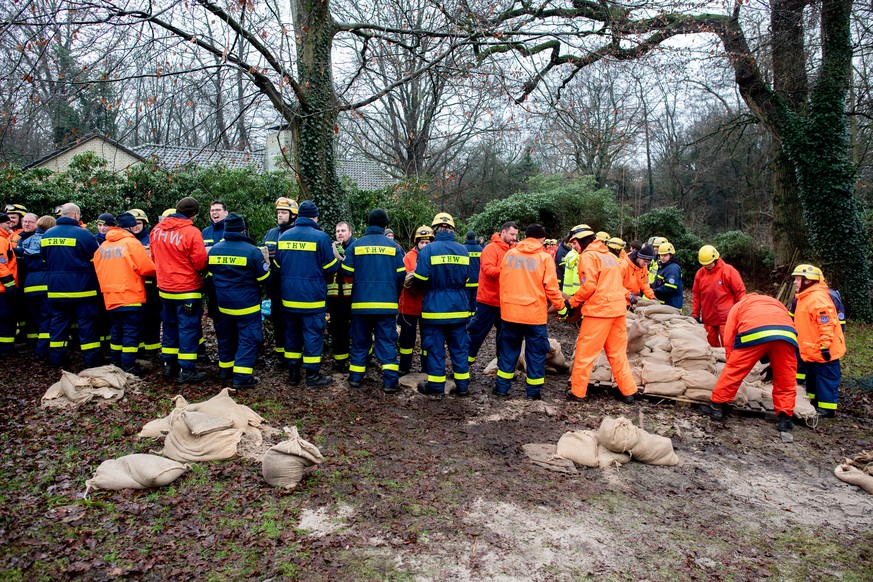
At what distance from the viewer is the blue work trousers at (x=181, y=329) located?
6.07 metres

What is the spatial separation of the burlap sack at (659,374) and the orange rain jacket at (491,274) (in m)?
2.04

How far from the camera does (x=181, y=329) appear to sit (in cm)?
604

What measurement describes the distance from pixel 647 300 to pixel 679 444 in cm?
497

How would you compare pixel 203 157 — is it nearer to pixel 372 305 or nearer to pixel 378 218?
pixel 378 218

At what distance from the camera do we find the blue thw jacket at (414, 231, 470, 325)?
20.6ft

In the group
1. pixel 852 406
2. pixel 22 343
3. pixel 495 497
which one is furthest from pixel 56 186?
pixel 852 406

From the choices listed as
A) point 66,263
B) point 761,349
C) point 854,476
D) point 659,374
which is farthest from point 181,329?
point 854,476

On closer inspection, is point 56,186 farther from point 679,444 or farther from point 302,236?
point 679,444

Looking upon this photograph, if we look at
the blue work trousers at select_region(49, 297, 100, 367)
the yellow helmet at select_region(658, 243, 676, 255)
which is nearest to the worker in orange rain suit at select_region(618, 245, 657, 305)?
the yellow helmet at select_region(658, 243, 676, 255)

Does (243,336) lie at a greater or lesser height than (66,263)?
lesser

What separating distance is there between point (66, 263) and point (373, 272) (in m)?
3.67

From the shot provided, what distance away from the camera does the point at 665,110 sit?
34.8m

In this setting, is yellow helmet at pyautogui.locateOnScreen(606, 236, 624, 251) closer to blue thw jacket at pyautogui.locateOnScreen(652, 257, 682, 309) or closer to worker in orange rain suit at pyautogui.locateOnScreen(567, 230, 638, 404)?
blue thw jacket at pyautogui.locateOnScreen(652, 257, 682, 309)

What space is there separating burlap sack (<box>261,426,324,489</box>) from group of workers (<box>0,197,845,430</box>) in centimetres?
220
